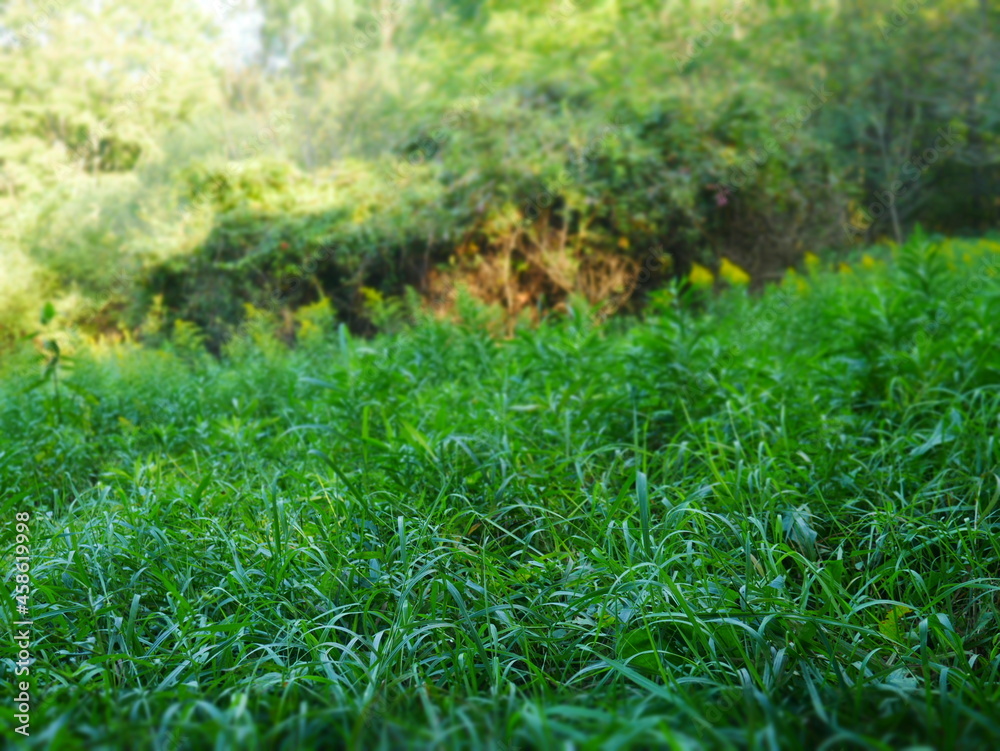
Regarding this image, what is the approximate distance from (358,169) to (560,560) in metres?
7.73

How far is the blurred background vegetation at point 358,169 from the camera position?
6.55 m

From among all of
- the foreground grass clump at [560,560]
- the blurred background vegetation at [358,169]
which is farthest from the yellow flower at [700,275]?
the foreground grass clump at [560,560]

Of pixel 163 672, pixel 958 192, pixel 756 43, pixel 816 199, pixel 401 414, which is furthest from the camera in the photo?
pixel 958 192

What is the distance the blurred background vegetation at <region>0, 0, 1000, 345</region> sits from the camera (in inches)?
258

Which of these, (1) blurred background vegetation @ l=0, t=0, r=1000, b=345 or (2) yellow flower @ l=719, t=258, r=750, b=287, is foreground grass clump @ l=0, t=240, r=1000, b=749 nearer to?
(1) blurred background vegetation @ l=0, t=0, r=1000, b=345

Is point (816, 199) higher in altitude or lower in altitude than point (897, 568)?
lower

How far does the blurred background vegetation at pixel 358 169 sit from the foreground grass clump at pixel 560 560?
3.41 meters

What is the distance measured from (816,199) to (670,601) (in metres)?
9.39

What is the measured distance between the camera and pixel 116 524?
212cm

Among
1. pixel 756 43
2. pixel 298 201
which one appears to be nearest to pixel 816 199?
pixel 756 43

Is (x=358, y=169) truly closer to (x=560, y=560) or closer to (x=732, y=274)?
(x=732, y=274)

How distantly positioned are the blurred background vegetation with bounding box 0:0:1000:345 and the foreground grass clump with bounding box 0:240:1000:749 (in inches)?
134

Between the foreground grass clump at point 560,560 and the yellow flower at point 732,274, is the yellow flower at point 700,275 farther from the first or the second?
the foreground grass clump at point 560,560

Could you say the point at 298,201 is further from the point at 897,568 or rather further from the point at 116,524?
the point at 897,568
